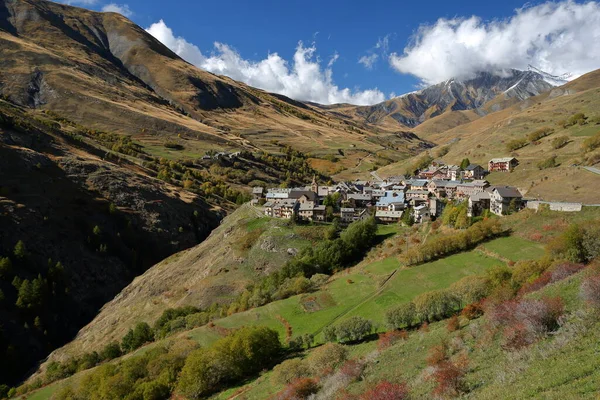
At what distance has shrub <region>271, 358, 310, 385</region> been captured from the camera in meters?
42.0

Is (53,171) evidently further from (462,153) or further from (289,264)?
(462,153)

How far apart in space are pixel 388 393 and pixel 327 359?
15948mm

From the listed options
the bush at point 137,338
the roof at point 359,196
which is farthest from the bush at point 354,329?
the roof at point 359,196

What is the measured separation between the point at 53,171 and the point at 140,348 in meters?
94.8

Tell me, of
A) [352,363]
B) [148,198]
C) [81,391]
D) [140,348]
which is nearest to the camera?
[352,363]

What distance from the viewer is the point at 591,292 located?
1153 inches

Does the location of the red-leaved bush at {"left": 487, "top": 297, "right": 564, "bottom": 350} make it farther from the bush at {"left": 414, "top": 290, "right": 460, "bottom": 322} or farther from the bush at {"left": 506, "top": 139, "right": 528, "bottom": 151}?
the bush at {"left": 506, "top": 139, "right": 528, "bottom": 151}

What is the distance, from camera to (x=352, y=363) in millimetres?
38469

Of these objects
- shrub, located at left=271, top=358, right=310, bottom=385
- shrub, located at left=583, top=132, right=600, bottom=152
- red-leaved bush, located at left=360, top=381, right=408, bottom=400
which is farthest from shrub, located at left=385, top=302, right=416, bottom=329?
shrub, located at left=583, top=132, right=600, bottom=152

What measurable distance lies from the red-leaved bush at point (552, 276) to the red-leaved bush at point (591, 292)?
9184 mm

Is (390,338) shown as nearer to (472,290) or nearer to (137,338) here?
(472,290)

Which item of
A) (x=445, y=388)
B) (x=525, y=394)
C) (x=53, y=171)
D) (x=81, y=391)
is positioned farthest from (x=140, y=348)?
(x=53, y=171)

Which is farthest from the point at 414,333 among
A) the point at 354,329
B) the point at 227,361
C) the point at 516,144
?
the point at 516,144

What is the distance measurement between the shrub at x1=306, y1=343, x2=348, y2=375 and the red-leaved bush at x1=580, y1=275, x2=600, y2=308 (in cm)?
2348
